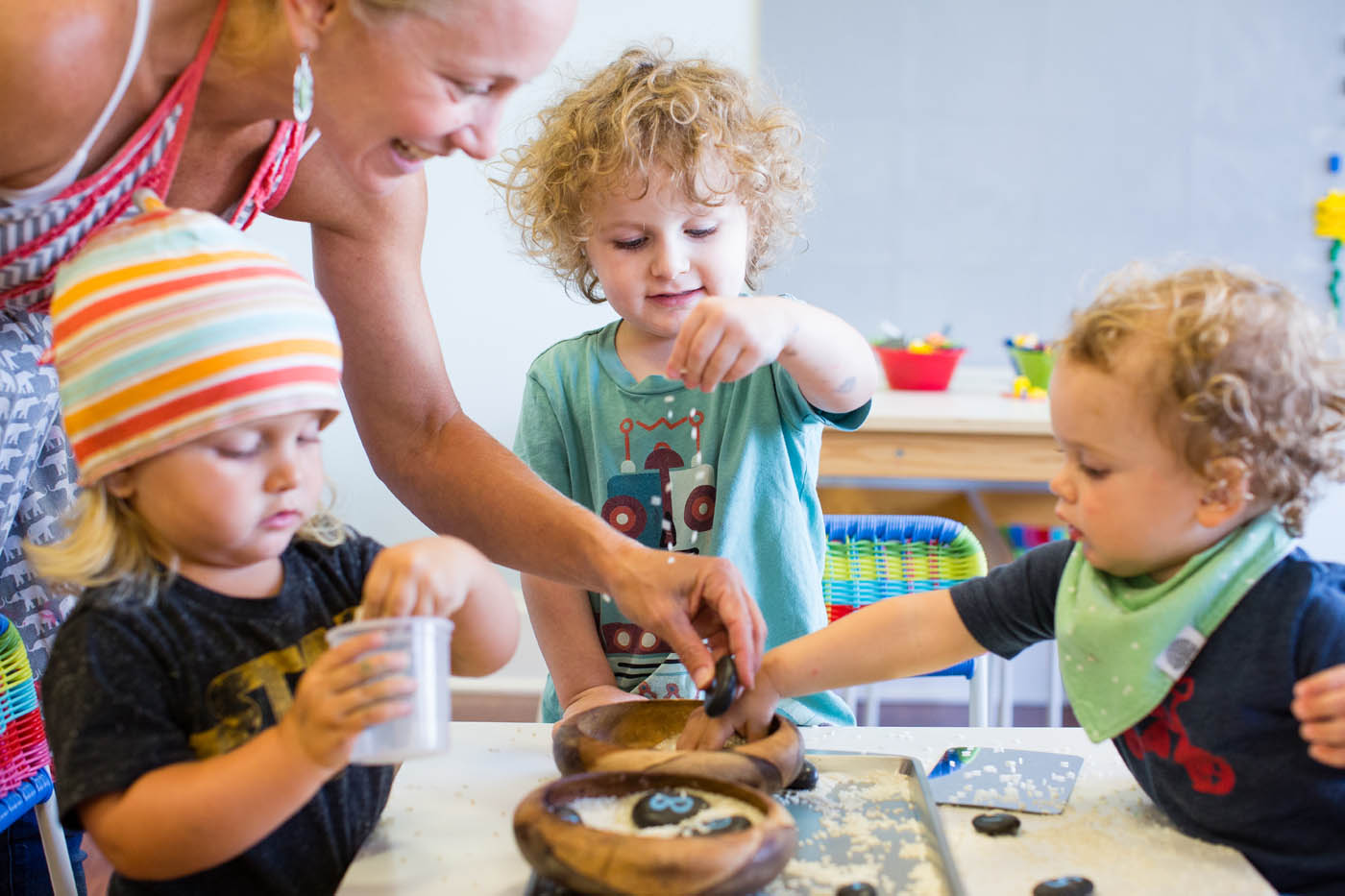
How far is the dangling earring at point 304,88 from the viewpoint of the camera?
3.19ft

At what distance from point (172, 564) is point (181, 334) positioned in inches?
6.5

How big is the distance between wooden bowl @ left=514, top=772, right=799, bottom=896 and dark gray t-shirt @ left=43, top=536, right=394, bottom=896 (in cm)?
20

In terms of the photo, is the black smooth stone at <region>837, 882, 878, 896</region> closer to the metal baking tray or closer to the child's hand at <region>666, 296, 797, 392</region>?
the metal baking tray

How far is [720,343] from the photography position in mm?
1083

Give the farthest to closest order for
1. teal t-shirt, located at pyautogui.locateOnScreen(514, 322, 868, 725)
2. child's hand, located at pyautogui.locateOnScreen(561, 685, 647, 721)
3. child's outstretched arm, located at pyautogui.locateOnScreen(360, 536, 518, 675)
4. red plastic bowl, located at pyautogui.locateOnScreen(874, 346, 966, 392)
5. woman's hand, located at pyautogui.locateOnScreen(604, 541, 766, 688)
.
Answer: red plastic bowl, located at pyautogui.locateOnScreen(874, 346, 966, 392), teal t-shirt, located at pyautogui.locateOnScreen(514, 322, 868, 725), child's hand, located at pyautogui.locateOnScreen(561, 685, 647, 721), woman's hand, located at pyautogui.locateOnScreen(604, 541, 766, 688), child's outstretched arm, located at pyautogui.locateOnScreen(360, 536, 518, 675)

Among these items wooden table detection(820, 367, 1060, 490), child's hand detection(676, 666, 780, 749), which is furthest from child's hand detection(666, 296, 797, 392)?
wooden table detection(820, 367, 1060, 490)

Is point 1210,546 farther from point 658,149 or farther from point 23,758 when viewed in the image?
→ point 23,758

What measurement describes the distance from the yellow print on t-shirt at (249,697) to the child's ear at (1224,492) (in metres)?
0.66

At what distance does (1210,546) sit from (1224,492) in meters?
0.05

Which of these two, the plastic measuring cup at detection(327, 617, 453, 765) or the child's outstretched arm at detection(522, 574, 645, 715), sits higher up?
the plastic measuring cup at detection(327, 617, 453, 765)

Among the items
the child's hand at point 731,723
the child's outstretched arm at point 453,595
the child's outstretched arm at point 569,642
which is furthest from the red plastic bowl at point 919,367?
the child's outstretched arm at point 453,595

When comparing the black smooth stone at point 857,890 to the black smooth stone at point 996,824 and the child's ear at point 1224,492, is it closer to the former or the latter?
the black smooth stone at point 996,824

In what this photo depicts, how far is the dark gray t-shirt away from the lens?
2.44 ft

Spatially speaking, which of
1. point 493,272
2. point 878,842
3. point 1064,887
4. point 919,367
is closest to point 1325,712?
point 1064,887
